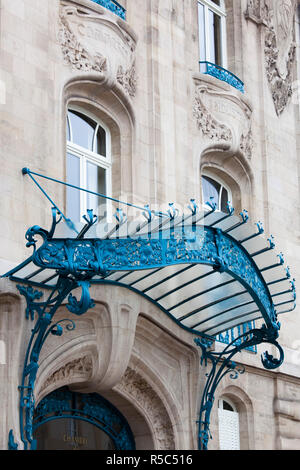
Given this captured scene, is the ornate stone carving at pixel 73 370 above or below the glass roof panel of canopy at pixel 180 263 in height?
below

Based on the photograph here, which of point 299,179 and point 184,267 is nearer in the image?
point 184,267

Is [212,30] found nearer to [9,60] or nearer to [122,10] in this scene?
[122,10]

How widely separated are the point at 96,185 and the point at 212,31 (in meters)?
4.95

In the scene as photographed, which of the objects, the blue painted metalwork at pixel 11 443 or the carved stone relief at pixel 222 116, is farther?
the carved stone relief at pixel 222 116

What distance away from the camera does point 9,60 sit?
40.8ft

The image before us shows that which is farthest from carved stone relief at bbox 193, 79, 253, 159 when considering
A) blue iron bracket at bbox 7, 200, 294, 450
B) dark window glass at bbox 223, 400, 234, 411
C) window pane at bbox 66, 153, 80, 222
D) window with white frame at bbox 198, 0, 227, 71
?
dark window glass at bbox 223, 400, 234, 411

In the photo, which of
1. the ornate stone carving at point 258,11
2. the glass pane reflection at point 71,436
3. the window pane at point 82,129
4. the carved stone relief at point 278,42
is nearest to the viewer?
the glass pane reflection at point 71,436

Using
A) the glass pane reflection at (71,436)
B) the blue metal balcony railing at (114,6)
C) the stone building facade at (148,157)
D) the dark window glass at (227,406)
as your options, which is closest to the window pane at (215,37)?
the stone building facade at (148,157)

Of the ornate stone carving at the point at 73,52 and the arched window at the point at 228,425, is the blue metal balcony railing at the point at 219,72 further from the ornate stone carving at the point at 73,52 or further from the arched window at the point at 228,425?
the arched window at the point at 228,425

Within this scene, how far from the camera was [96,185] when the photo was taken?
14.1 m

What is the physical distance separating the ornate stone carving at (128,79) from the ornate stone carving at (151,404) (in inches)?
160

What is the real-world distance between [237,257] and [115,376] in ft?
7.22

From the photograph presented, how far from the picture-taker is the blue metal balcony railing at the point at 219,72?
16.6 m
